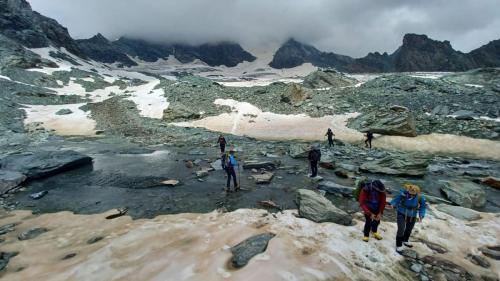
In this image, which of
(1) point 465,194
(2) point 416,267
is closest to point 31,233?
(2) point 416,267

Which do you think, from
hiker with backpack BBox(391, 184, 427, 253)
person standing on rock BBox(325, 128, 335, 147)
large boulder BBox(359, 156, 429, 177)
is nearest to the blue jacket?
hiker with backpack BBox(391, 184, 427, 253)

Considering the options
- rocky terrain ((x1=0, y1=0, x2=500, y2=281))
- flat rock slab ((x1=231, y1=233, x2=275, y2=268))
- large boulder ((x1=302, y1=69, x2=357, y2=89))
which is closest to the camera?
flat rock slab ((x1=231, y1=233, x2=275, y2=268))

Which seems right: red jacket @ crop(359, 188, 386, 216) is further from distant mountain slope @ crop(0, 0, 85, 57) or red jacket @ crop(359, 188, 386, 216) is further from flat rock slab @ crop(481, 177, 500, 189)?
distant mountain slope @ crop(0, 0, 85, 57)

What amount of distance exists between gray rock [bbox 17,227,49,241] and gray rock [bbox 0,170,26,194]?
6.35 m

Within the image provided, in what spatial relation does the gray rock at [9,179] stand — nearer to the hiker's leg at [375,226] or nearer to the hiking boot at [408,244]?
the hiker's leg at [375,226]

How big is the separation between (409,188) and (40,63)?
112750mm

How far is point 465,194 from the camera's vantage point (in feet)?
45.8

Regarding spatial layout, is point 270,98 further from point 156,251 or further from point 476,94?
point 156,251

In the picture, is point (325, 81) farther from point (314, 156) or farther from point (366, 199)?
point (366, 199)

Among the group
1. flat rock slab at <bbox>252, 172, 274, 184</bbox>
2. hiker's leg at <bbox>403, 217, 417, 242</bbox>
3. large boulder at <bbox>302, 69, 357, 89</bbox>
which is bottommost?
flat rock slab at <bbox>252, 172, 274, 184</bbox>

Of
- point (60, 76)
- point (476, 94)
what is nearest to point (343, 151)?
point (476, 94)

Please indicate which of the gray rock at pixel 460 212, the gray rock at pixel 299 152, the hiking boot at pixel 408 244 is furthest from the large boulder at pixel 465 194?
the gray rock at pixel 299 152

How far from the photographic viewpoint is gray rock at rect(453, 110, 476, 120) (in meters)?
32.1

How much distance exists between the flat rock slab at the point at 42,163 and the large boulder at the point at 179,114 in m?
22.6
